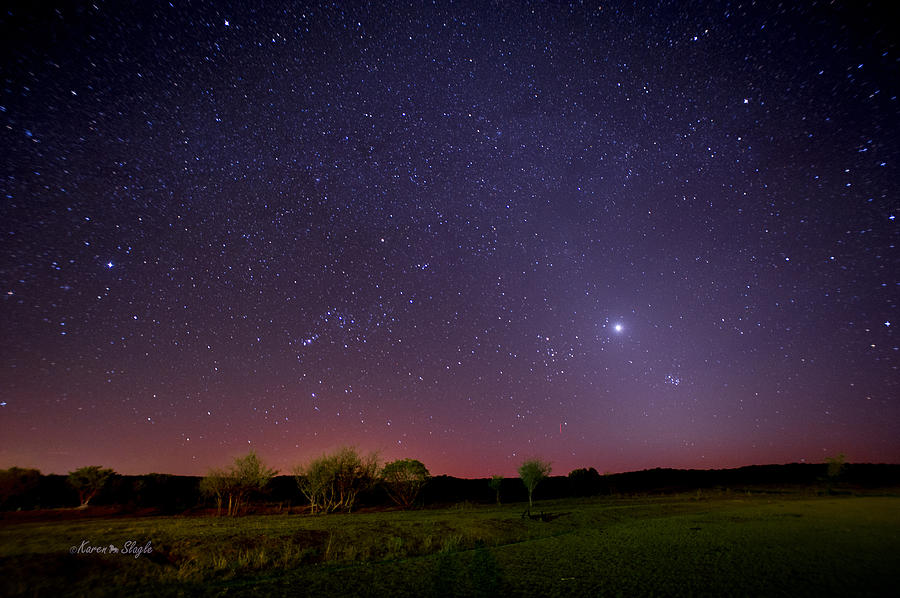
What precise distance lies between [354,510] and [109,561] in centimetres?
3669

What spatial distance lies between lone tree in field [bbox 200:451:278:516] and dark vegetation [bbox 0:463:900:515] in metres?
0.70

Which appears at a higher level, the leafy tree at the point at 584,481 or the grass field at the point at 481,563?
the grass field at the point at 481,563

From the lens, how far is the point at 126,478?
190 ft

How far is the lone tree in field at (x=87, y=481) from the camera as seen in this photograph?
4800cm

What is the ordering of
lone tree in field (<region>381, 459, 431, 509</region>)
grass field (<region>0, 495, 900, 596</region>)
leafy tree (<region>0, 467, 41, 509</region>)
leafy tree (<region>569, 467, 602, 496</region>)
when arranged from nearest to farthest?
grass field (<region>0, 495, 900, 596</region>) < leafy tree (<region>0, 467, 41, 509</region>) < lone tree in field (<region>381, 459, 431, 509</region>) < leafy tree (<region>569, 467, 602, 496</region>)

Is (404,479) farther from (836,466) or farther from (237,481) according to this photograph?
(836,466)

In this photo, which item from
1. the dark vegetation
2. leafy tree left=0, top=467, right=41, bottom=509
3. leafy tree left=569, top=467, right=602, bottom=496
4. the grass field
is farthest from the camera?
leafy tree left=569, top=467, right=602, bottom=496

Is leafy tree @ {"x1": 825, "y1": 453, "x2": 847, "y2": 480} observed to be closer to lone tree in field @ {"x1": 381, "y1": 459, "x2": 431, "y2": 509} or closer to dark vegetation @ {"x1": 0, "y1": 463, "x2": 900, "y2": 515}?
dark vegetation @ {"x1": 0, "y1": 463, "x2": 900, "y2": 515}

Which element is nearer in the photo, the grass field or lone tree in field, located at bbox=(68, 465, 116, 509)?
the grass field

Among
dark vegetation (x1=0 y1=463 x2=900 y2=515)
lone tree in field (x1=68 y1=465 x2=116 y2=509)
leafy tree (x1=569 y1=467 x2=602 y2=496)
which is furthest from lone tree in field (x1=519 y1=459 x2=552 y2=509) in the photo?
lone tree in field (x1=68 y1=465 x2=116 y2=509)

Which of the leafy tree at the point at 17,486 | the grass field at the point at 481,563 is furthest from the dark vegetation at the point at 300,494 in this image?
the grass field at the point at 481,563

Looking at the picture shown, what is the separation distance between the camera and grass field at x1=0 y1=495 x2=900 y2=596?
9.61 meters

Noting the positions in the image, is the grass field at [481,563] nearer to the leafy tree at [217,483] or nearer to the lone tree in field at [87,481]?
the leafy tree at [217,483]

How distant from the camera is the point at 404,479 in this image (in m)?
50.9
